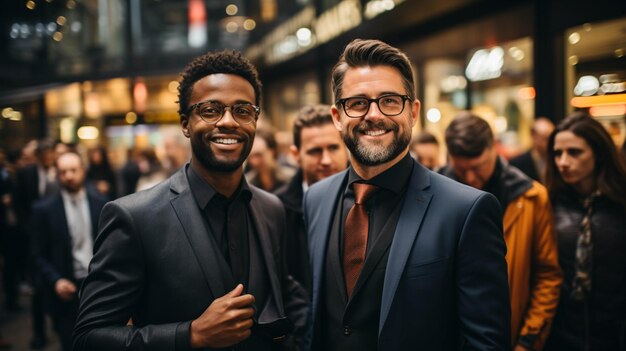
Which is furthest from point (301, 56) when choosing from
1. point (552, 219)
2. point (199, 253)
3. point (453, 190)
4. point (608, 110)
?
point (199, 253)

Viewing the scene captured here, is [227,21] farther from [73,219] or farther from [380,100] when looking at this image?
[380,100]

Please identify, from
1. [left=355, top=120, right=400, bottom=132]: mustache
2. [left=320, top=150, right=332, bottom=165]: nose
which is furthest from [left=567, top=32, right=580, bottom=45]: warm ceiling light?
[left=355, top=120, right=400, bottom=132]: mustache

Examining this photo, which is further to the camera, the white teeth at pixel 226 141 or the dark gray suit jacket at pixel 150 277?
the white teeth at pixel 226 141

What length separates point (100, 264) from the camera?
203 centimetres

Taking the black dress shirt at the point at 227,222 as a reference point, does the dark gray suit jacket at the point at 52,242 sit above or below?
below

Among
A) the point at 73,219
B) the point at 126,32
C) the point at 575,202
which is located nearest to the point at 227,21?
the point at 126,32

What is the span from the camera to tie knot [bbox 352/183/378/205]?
7.64 ft

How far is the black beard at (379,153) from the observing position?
2199mm

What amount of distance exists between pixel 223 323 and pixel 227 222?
521 millimetres

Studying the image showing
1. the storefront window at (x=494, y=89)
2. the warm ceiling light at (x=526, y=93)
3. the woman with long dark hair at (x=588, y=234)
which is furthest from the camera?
the storefront window at (x=494, y=89)

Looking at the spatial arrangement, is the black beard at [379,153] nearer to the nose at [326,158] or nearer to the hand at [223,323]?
the hand at [223,323]

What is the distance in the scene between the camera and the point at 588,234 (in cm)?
318

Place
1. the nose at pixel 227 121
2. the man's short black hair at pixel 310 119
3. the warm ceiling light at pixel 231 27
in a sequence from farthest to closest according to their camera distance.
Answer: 1. the warm ceiling light at pixel 231 27
2. the man's short black hair at pixel 310 119
3. the nose at pixel 227 121

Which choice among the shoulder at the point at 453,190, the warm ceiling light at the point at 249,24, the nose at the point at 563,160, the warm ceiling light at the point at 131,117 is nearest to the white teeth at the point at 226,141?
the shoulder at the point at 453,190
